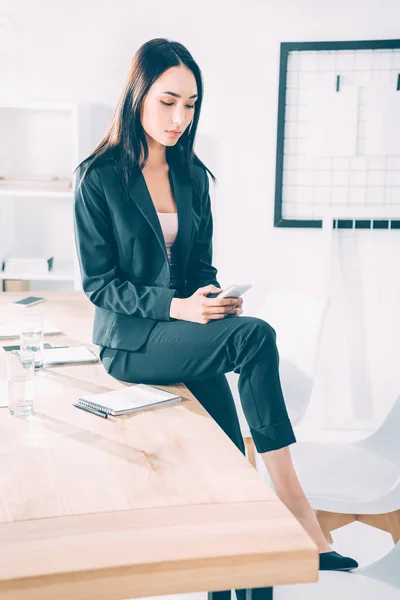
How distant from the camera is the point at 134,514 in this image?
3.49 feet

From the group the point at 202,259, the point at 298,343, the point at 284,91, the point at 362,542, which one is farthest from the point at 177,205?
the point at 284,91

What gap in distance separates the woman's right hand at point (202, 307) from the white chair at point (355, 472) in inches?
20.1

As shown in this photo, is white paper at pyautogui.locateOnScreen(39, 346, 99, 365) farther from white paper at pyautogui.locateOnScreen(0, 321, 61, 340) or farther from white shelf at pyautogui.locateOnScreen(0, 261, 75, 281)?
white shelf at pyautogui.locateOnScreen(0, 261, 75, 281)

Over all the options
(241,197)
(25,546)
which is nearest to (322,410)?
(241,197)

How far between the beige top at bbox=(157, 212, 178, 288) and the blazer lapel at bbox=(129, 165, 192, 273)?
19mm

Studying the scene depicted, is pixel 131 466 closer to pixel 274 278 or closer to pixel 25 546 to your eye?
pixel 25 546

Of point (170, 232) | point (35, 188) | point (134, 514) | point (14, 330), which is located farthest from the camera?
point (35, 188)

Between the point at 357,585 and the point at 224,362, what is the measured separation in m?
0.61

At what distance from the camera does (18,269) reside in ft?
12.1

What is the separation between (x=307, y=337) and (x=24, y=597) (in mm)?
1743

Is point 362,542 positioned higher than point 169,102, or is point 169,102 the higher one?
point 169,102

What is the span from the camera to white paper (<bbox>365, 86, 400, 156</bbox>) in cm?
368

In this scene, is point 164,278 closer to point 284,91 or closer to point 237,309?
point 237,309

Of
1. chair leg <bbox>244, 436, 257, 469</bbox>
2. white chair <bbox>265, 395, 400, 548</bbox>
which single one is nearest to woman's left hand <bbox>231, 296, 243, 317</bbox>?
white chair <bbox>265, 395, 400, 548</bbox>
